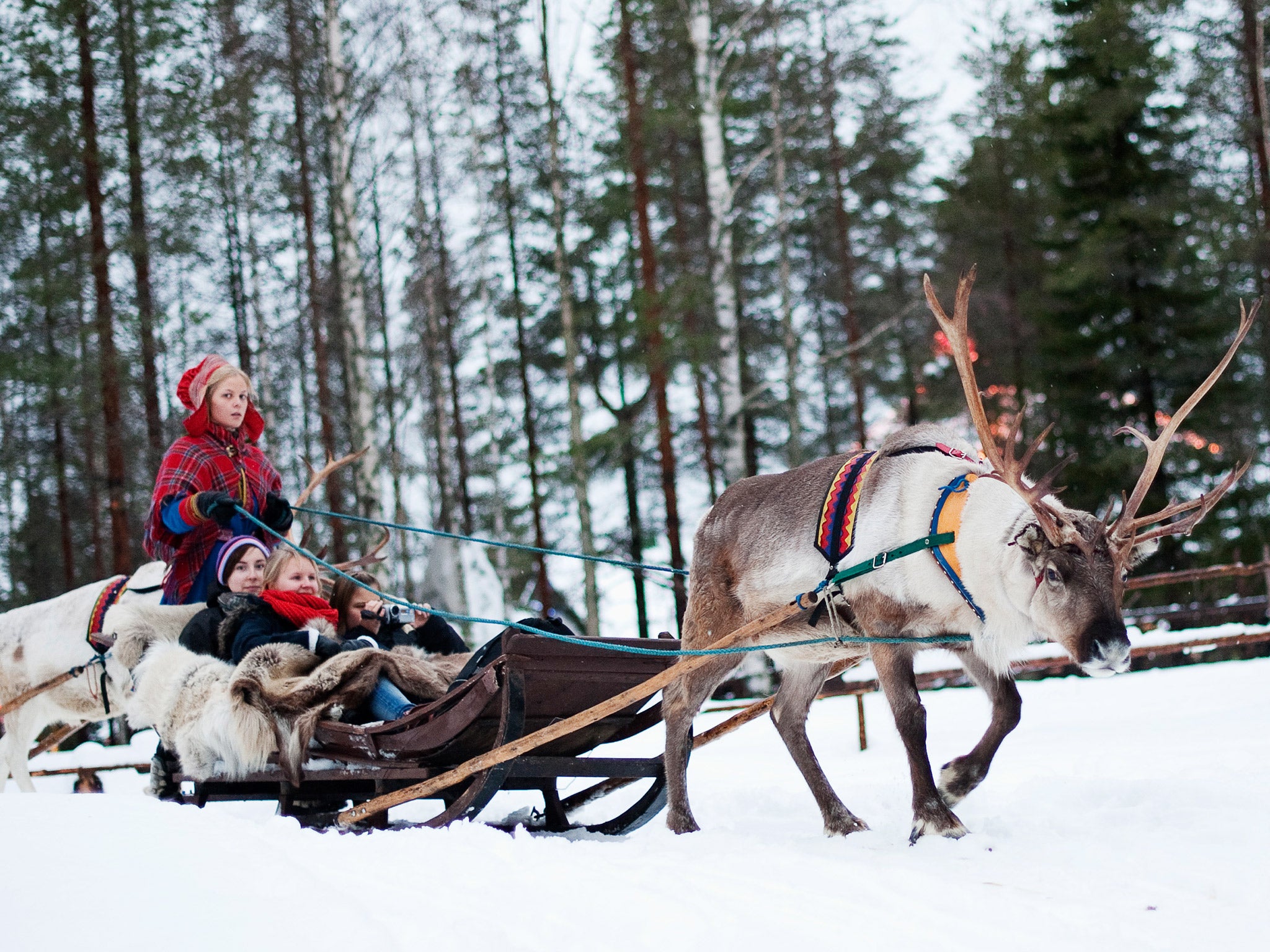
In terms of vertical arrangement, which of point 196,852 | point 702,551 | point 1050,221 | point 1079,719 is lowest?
point 1079,719

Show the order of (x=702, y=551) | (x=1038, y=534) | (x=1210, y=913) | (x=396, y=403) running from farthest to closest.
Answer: (x=396, y=403), (x=702, y=551), (x=1038, y=534), (x=1210, y=913)

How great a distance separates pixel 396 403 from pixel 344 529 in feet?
26.1

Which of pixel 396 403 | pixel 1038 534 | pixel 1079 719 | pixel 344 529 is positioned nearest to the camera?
pixel 1038 534

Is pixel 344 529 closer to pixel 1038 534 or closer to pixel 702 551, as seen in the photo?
pixel 702 551

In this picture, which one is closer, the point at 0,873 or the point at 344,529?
the point at 0,873

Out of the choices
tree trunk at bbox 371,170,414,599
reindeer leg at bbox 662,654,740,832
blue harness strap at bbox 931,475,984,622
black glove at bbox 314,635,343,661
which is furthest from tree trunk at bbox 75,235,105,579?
blue harness strap at bbox 931,475,984,622

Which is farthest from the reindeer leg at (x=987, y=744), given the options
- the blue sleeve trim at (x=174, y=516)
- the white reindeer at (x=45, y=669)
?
the white reindeer at (x=45, y=669)

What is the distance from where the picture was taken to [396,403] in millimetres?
24453

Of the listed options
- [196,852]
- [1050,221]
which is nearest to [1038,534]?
[196,852]

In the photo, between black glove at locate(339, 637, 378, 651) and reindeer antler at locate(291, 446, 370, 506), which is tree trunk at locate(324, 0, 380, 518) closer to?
reindeer antler at locate(291, 446, 370, 506)

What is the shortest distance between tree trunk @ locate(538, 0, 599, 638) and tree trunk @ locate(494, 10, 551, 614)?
172 centimetres

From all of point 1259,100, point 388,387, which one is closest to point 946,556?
point 1259,100

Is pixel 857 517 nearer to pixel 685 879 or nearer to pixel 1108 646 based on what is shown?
pixel 1108 646

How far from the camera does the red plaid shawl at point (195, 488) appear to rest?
5.41 m
